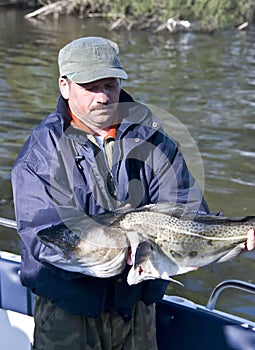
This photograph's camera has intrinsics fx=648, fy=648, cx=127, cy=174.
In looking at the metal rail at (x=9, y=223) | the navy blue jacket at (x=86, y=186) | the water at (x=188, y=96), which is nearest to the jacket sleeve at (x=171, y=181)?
the navy blue jacket at (x=86, y=186)

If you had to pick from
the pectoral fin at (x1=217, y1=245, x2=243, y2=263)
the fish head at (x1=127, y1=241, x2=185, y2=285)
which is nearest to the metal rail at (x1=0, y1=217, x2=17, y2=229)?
the fish head at (x1=127, y1=241, x2=185, y2=285)

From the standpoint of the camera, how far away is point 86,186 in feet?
10.0

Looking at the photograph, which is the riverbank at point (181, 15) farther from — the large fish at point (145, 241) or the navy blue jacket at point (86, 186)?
the large fish at point (145, 241)

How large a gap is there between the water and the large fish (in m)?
0.86

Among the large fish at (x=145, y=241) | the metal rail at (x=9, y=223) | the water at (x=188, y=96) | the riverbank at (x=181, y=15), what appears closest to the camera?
the large fish at (x=145, y=241)

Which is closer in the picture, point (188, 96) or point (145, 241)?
point (145, 241)

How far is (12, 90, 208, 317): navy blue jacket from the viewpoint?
3.00 meters

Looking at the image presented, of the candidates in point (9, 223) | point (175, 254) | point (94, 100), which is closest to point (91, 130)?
point (94, 100)

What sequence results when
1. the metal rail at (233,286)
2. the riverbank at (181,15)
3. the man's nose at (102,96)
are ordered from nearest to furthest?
the man's nose at (102,96) → the metal rail at (233,286) → the riverbank at (181,15)

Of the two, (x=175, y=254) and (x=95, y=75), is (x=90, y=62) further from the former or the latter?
(x=175, y=254)

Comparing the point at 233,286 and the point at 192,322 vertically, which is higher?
the point at 233,286

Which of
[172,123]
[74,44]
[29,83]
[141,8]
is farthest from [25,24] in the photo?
[74,44]

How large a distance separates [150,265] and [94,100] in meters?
0.82

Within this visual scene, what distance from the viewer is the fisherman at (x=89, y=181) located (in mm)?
3020
